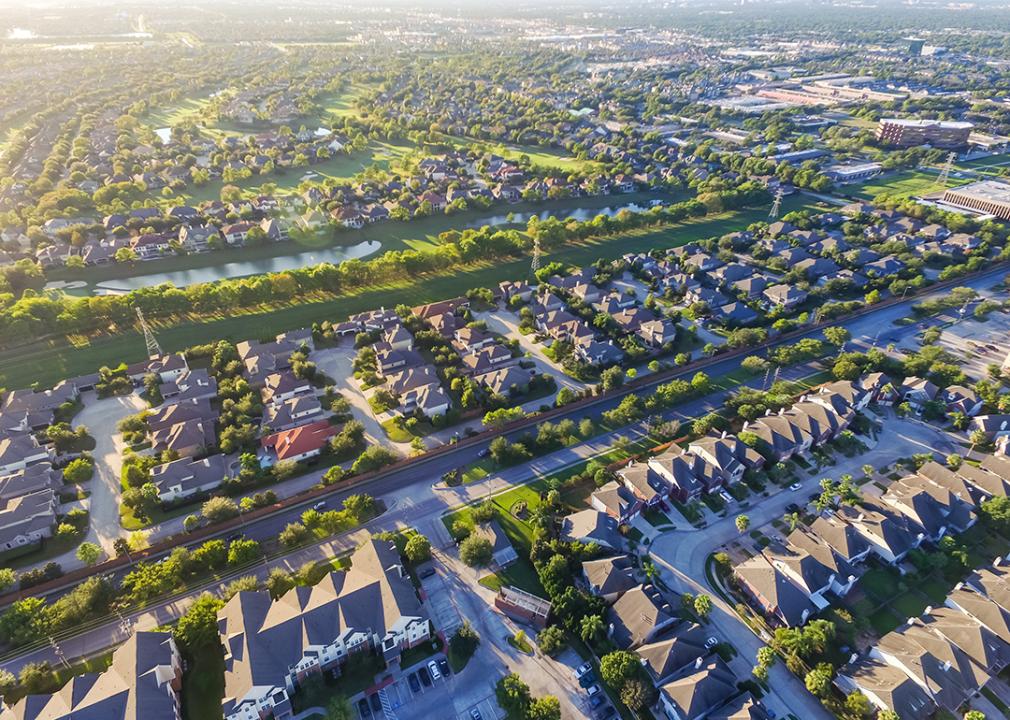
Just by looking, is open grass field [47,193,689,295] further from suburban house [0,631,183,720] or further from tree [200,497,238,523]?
suburban house [0,631,183,720]

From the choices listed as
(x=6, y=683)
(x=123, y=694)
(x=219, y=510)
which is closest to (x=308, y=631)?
(x=123, y=694)

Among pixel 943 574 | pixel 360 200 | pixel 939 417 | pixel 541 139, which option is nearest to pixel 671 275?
A: pixel 939 417

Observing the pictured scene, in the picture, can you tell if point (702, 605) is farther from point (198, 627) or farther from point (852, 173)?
point (852, 173)

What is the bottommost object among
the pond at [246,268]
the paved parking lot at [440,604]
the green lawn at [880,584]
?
the green lawn at [880,584]

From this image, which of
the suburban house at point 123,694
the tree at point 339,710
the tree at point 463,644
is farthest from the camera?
the tree at point 463,644

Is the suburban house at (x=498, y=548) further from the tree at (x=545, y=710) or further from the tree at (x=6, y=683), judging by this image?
the tree at (x=6, y=683)

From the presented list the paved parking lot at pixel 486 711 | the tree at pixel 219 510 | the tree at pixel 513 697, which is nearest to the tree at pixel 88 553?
the tree at pixel 219 510
